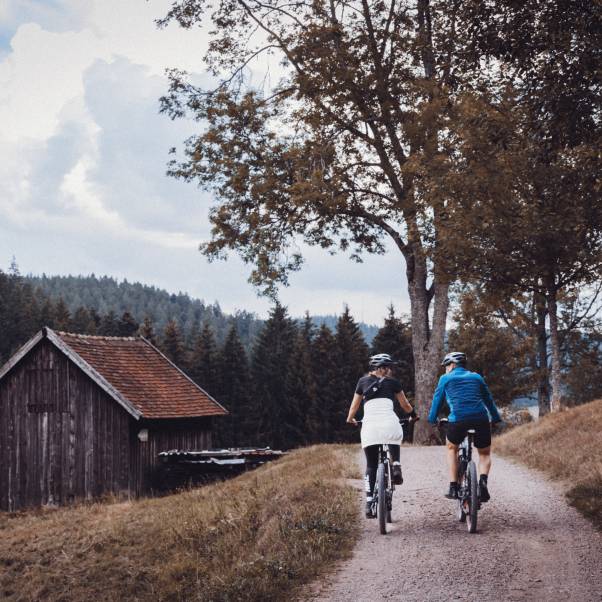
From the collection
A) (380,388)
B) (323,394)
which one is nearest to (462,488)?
(380,388)

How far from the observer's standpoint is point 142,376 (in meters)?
30.7

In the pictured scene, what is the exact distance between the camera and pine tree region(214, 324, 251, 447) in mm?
67500

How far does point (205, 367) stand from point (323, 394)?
12307mm

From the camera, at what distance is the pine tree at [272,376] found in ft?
223

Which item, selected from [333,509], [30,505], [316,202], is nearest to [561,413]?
[316,202]

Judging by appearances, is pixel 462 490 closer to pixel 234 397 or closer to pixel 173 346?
pixel 234 397

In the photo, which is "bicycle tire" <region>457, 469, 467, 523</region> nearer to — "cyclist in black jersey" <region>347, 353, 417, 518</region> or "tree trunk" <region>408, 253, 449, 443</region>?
"cyclist in black jersey" <region>347, 353, 417, 518</region>

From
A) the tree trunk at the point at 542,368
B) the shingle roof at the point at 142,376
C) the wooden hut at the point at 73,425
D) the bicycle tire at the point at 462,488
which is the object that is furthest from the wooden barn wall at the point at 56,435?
the bicycle tire at the point at 462,488

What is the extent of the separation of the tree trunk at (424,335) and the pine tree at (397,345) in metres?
32.6

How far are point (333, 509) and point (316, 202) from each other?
14.2 metres

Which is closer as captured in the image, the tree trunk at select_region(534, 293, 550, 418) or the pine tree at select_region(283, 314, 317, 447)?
the tree trunk at select_region(534, 293, 550, 418)

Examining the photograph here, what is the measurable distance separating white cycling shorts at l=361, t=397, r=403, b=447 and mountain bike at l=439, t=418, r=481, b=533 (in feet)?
2.24

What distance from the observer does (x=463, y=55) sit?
10.2 m

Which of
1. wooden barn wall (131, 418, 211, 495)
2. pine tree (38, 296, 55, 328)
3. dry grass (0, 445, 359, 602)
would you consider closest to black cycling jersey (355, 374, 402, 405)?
dry grass (0, 445, 359, 602)
